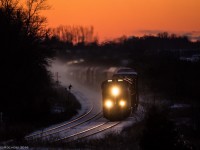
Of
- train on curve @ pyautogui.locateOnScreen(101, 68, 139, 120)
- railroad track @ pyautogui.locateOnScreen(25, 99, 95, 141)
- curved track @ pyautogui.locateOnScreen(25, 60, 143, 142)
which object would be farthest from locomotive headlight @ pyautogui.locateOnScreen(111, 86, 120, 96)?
railroad track @ pyautogui.locateOnScreen(25, 99, 95, 141)

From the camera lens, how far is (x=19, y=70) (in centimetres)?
5234

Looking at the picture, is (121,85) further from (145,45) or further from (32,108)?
(145,45)

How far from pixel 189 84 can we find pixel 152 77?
1240 cm

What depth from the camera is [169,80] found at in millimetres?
70875

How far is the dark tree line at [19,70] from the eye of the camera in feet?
162

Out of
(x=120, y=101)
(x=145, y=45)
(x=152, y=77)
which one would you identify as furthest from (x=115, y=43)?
(x=120, y=101)

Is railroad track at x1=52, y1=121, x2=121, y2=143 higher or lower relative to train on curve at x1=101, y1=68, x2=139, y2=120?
lower

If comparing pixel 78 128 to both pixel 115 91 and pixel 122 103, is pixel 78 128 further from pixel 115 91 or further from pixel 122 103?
pixel 122 103

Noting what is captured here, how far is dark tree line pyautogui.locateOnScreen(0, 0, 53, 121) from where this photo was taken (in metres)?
49.2

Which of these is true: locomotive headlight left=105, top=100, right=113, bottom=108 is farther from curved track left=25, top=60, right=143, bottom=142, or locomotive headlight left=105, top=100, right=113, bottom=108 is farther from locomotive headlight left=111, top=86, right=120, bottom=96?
curved track left=25, top=60, right=143, bottom=142

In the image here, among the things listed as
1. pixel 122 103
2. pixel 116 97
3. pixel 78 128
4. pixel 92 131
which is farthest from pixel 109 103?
pixel 92 131

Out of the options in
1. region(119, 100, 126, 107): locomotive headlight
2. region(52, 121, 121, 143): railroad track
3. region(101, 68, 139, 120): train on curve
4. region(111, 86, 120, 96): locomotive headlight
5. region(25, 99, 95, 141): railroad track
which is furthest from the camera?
region(119, 100, 126, 107): locomotive headlight

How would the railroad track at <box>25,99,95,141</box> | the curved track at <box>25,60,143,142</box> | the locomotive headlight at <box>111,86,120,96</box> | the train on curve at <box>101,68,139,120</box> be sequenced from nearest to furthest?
the curved track at <box>25,60,143,142</box> → the railroad track at <box>25,99,95,141</box> → the locomotive headlight at <box>111,86,120,96</box> → the train on curve at <box>101,68,139,120</box>

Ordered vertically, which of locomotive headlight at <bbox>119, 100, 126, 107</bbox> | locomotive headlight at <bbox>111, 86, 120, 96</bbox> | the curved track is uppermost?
locomotive headlight at <bbox>111, 86, 120, 96</bbox>
